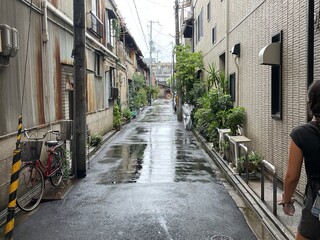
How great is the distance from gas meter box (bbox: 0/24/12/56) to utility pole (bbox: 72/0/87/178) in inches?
114

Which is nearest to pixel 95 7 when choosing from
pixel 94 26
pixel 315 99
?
pixel 94 26

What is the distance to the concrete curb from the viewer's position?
16.9 feet

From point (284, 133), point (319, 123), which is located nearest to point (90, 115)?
point (284, 133)

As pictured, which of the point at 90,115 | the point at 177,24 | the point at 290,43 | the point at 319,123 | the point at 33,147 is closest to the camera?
the point at 319,123

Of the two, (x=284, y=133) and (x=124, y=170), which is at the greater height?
(x=284, y=133)

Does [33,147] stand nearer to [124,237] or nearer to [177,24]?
[124,237]

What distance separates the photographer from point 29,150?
6.37 meters

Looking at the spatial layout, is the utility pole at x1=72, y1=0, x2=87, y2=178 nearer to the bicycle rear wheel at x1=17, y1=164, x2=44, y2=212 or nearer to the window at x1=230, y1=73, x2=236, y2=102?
the bicycle rear wheel at x1=17, y1=164, x2=44, y2=212

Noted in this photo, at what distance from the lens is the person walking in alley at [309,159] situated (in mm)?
3012

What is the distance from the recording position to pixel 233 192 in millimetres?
7758

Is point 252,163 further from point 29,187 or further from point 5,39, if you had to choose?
point 5,39

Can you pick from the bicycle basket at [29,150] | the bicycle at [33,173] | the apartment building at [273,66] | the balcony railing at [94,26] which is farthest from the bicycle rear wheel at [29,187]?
the balcony railing at [94,26]

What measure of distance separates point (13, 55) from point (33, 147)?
1588 mm

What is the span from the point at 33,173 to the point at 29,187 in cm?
35
